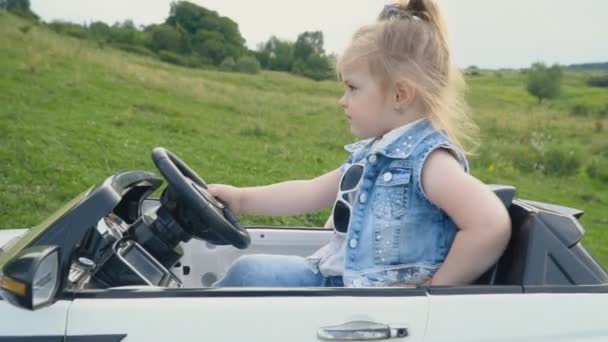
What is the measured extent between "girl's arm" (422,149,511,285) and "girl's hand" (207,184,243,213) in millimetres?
825

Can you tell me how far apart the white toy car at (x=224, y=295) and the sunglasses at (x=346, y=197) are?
1.05 feet

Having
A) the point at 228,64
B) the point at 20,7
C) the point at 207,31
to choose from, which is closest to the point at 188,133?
the point at 228,64

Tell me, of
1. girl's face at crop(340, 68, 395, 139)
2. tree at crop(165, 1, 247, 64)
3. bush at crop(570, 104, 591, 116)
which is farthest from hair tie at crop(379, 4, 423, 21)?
bush at crop(570, 104, 591, 116)

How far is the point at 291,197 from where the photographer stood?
279 cm

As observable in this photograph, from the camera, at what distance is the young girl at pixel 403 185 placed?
2.13 m

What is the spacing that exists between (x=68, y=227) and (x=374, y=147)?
3.19ft

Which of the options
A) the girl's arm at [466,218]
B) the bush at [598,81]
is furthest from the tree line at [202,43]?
the girl's arm at [466,218]

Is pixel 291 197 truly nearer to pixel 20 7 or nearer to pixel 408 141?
pixel 408 141

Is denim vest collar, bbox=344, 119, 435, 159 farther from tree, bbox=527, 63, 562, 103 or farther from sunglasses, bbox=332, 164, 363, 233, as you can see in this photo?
tree, bbox=527, 63, 562, 103

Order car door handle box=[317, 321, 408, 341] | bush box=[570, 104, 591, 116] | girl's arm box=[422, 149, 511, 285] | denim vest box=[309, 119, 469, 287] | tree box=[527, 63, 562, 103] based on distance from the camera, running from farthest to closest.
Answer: tree box=[527, 63, 562, 103], bush box=[570, 104, 591, 116], denim vest box=[309, 119, 469, 287], girl's arm box=[422, 149, 511, 285], car door handle box=[317, 321, 408, 341]

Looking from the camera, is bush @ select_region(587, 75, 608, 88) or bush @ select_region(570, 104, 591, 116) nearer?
bush @ select_region(570, 104, 591, 116)

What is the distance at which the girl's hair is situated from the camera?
7.57ft

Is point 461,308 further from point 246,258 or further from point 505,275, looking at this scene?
point 246,258

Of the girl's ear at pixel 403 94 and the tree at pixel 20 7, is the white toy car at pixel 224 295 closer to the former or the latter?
the girl's ear at pixel 403 94
